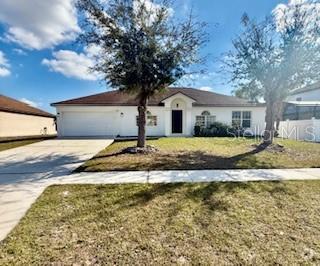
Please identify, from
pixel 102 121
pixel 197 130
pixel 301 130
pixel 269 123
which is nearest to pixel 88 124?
pixel 102 121

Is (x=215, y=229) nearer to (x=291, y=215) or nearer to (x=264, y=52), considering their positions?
(x=291, y=215)

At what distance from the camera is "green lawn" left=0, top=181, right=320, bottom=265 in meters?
3.21

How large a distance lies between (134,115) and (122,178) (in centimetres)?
1618

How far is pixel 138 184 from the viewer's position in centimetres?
620

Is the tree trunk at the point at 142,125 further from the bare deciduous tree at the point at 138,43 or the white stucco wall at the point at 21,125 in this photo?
the white stucco wall at the point at 21,125

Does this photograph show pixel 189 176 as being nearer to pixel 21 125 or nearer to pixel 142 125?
pixel 142 125

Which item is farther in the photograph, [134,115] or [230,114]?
[230,114]

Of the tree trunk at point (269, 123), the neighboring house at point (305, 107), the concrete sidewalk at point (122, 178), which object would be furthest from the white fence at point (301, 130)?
the concrete sidewalk at point (122, 178)

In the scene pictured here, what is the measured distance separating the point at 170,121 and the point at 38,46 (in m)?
12.4

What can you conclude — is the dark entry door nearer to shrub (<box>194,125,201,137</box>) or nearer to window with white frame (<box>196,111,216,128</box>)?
shrub (<box>194,125,201,137</box>)

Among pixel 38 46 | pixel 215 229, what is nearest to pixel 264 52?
pixel 215 229

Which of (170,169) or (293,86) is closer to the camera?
(170,169)

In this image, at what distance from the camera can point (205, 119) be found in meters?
23.3

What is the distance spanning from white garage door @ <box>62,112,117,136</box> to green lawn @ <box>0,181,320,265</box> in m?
17.2
